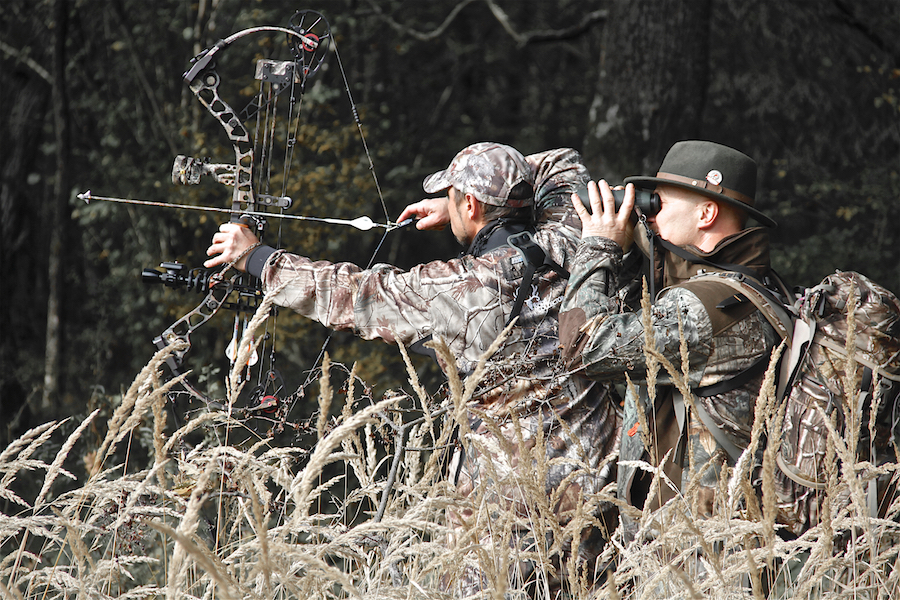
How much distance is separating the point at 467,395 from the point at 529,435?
1.05 m

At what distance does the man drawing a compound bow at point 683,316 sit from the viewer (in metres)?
2.26

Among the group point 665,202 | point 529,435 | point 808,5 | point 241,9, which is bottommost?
point 529,435

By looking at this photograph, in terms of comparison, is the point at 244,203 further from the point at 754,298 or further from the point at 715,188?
the point at 754,298

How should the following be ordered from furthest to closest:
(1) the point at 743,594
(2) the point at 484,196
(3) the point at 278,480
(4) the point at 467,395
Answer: (2) the point at 484,196 → (3) the point at 278,480 → (1) the point at 743,594 → (4) the point at 467,395

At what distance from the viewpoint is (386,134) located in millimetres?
9977

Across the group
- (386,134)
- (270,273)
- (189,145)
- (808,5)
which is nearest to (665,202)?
(270,273)

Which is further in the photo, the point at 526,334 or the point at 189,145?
the point at 189,145

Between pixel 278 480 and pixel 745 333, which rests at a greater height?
pixel 745 333

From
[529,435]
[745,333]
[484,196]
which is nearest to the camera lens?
[745,333]

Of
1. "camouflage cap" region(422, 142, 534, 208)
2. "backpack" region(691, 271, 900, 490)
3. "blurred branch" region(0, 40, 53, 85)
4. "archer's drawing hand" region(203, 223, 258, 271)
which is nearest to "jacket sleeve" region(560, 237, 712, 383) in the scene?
"backpack" region(691, 271, 900, 490)

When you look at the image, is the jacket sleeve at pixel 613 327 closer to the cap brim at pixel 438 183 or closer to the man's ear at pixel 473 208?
the man's ear at pixel 473 208

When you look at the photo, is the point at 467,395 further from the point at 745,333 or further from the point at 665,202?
the point at 665,202

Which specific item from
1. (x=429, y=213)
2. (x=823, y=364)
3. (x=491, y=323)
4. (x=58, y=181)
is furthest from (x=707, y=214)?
(x=58, y=181)

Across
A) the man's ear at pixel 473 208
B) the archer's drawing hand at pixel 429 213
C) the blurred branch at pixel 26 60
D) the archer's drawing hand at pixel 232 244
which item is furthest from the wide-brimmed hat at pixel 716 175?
the blurred branch at pixel 26 60
